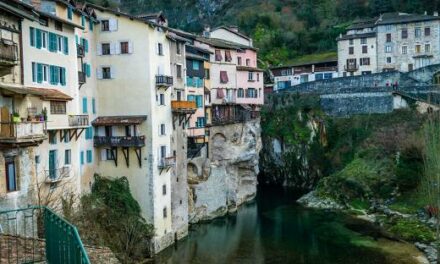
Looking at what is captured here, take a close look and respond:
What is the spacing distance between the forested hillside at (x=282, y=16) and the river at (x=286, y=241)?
5089 cm

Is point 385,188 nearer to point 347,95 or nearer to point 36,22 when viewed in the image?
point 347,95

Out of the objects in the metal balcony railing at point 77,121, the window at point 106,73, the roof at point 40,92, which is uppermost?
the window at point 106,73

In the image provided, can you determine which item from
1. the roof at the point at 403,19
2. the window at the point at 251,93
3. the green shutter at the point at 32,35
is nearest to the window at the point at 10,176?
the green shutter at the point at 32,35

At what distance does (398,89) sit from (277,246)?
3619cm

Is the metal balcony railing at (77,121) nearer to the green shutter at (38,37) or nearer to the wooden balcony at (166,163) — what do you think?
the green shutter at (38,37)

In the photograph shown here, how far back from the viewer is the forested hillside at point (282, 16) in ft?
346

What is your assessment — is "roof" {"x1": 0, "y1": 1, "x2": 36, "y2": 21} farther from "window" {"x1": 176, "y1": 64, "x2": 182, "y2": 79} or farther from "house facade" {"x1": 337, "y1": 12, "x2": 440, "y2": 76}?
"house facade" {"x1": 337, "y1": 12, "x2": 440, "y2": 76}

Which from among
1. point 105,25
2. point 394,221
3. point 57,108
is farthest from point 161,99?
point 394,221

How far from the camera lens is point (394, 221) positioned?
2122 inches

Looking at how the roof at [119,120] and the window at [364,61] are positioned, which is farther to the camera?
the window at [364,61]

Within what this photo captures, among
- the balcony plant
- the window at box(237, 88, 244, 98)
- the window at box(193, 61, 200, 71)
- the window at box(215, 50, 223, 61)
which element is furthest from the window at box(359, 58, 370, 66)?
the balcony plant

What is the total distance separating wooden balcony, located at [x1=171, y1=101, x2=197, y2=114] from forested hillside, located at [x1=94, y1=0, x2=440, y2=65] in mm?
50986

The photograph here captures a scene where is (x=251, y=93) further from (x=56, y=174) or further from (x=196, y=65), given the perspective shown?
(x=56, y=174)

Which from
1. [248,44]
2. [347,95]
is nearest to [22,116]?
[248,44]
